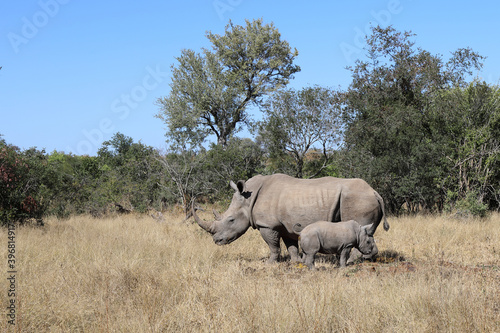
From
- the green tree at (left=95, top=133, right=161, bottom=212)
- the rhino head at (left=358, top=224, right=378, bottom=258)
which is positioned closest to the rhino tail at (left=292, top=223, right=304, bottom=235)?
the rhino head at (left=358, top=224, right=378, bottom=258)

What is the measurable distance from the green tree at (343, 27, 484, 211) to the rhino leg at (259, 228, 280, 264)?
7.99 meters

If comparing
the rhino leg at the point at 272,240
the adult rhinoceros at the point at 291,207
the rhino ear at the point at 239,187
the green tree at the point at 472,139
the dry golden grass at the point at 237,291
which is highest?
the green tree at the point at 472,139

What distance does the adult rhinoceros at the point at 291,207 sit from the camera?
7699 mm

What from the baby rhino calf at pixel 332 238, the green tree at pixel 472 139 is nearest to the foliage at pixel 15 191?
the baby rhino calf at pixel 332 238

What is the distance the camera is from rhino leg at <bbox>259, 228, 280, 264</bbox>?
26.1 ft

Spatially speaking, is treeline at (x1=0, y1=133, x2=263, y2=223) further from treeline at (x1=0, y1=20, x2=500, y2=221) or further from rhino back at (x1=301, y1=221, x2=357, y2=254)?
rhino back at (x1=301, y1=221, x2=357, y2=254)

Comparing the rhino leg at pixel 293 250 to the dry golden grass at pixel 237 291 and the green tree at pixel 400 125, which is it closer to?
the dry golden grass at pixel 237 291

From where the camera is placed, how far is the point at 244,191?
27.0ft

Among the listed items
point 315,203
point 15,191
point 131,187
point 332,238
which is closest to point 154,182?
point 131,187

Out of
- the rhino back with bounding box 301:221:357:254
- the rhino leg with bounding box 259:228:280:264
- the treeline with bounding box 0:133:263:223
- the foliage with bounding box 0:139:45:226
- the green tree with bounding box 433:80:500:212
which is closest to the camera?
the rhino back with bounding box 301:221:357:254

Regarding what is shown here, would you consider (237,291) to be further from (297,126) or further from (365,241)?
(297,126)

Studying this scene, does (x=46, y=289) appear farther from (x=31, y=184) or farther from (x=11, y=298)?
(x=31, y=184)

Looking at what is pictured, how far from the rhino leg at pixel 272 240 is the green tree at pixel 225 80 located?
23.3 meters

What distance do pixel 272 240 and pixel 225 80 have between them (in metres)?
25.5
